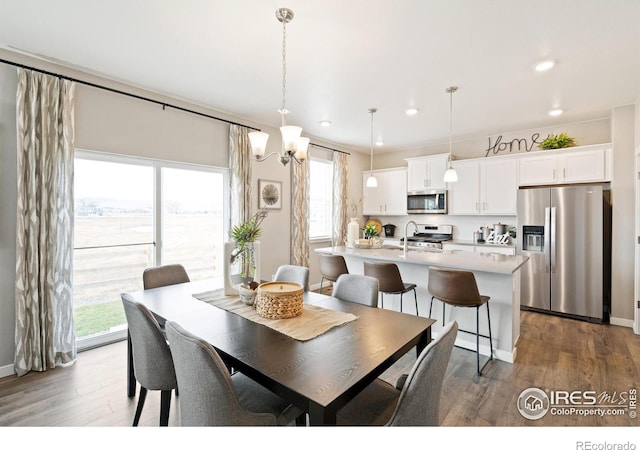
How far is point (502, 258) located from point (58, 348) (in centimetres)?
423

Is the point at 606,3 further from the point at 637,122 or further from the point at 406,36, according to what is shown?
the point at 637,122

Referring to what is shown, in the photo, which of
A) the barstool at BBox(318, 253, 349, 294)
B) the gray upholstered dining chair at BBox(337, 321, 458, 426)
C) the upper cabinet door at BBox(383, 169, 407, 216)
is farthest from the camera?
the upper cabinet door at BBox(383, 169, 407, 216)

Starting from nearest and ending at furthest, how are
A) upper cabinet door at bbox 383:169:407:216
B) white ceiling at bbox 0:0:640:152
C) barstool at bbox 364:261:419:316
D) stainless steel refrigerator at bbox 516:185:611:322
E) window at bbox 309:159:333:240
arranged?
white ceiling at bbox 0:0:640:152, barstool at bbox 364:261:419:316, stainless steel refrigerator at bbox 516:185:611:322, window at bbox 309:159:333:240, upper cabinet door at bbox 383:169:407:216

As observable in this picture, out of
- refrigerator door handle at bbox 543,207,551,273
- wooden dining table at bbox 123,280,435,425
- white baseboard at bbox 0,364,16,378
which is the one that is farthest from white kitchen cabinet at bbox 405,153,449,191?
white baseboard at bbox 0,364,16,378

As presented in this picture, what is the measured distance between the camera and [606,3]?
6.25 ft

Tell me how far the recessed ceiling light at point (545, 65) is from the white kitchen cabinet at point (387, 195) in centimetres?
316

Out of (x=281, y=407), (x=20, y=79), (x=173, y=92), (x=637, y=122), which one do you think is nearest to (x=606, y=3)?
(x=637, y=122)

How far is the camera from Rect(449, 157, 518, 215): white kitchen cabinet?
4633mm

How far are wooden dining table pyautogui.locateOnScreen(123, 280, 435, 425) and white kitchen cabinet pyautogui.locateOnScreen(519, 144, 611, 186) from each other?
3.85m

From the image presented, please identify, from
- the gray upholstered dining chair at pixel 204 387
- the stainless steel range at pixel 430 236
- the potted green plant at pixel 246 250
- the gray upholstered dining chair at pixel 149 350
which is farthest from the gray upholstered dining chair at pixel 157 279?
the stainless steel range at pixel 430 236

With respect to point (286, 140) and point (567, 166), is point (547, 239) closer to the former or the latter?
point (567, 166)

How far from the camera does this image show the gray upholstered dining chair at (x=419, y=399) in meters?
1.10

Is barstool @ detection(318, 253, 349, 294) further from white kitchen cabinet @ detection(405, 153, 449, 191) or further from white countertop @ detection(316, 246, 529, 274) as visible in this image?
white kitchen cabinet @ detection(405, 153, 449, 191)

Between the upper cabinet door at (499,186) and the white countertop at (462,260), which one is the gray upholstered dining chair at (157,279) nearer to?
the white countertop at (462,260)
